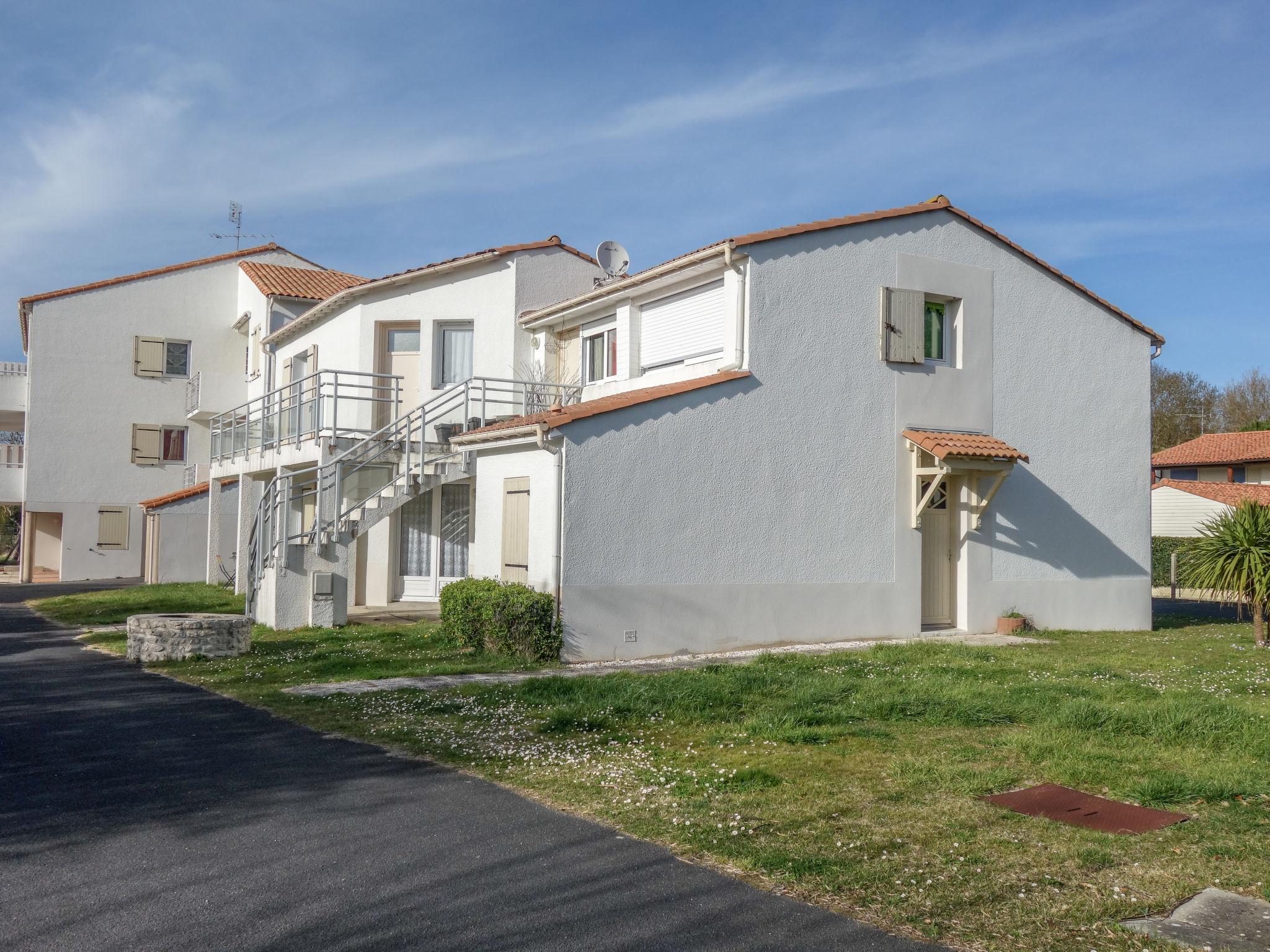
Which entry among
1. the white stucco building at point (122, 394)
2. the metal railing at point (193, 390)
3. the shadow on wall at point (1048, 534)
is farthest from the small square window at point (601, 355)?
the metal railing at point (193, 390)

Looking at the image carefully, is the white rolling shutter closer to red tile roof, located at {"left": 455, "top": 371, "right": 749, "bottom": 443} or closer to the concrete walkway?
red tile roof, located at {"left": 455, "top": 371, "right": 749, "bottom": 443}

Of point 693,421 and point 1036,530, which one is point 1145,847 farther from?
point 1036,530

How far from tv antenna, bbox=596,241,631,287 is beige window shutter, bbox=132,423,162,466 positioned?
64.3 ft

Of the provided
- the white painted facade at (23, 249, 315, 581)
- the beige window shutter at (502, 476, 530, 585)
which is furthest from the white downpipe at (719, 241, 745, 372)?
the white painted facade at (23, 249, 315, 581)

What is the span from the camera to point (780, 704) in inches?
393

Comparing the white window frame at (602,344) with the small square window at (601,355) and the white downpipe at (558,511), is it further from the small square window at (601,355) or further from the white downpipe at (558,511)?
the white downpipe at (558,511)

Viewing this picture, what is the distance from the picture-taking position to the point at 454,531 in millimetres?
20484

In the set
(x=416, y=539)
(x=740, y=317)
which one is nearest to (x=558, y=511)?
(x=740, y=317)

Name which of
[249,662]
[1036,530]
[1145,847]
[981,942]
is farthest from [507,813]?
[1036,530]

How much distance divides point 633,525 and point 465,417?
568cm

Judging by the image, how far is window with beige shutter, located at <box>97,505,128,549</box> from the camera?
33.3 metres

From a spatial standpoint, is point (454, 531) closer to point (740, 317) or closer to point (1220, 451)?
point (740, 317)

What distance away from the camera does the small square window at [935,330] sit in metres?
17.5

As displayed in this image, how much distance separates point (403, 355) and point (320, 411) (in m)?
3.24
